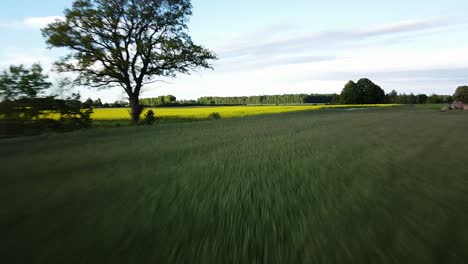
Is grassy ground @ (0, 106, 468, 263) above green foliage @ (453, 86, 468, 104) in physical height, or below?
below

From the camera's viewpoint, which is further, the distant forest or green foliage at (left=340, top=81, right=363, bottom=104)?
green foliage at (left=340, top=81, right=363, bottom=104)

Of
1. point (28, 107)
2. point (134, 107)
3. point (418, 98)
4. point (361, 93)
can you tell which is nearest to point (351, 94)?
point (361, 93)

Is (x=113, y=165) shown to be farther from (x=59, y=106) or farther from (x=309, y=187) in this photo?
(x=59, y=106)

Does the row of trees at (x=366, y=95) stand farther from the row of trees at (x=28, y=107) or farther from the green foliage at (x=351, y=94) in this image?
the row of trees at (x=28, y=107)

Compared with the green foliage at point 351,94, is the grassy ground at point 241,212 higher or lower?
lower

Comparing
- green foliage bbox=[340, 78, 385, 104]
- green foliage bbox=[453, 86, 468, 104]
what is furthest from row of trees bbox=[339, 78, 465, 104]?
green foliage bbox=[453, 86, 468, 104]

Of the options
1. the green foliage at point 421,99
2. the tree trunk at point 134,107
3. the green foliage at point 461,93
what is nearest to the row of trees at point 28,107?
the tree trunk at point 134,107

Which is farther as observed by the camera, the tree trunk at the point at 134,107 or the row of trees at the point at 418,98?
the row of trees at the point at 418,98

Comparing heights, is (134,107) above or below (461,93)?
below

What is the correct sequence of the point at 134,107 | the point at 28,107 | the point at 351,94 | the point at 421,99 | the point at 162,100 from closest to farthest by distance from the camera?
the point at 28,107 → the point at 134,107 → the point at 162,100 → the point at 351,94 → the point at 421,99

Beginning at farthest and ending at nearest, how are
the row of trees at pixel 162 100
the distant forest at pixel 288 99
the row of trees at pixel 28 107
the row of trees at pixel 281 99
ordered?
the row of trees at pixel 281 99, the distant forest at pixel 288 99, the row of trees at pixel 162 100, the row of trees at pixel 28 107

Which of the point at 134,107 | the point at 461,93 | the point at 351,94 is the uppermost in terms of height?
the point at 351,94

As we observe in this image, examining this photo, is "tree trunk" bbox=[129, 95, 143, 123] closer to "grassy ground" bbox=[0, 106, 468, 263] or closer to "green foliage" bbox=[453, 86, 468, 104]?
"grassy ground" bbox=[0, 106, 468, 263]

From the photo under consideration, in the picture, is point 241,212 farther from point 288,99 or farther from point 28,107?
point 288,99
